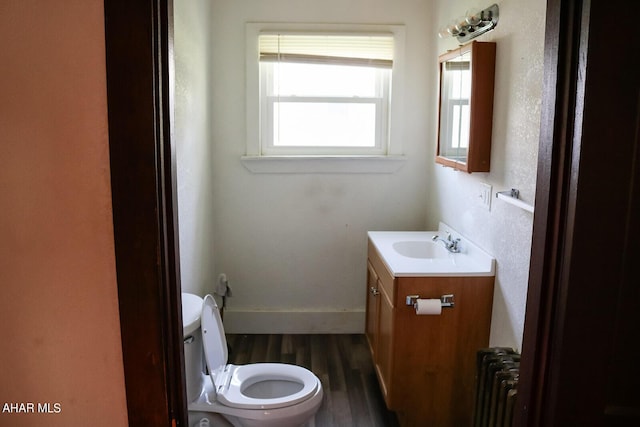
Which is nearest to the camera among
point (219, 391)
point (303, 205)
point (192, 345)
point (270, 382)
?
point (192, 345)

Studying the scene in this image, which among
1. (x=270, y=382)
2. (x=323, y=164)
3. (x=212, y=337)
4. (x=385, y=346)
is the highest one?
(x=323, y=164)

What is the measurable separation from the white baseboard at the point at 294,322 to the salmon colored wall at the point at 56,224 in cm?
255

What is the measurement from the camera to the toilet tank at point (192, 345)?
2.05 meters

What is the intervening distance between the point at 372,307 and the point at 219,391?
1.11 metres

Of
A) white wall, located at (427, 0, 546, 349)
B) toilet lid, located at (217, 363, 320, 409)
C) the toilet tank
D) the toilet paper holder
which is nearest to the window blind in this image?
white wall, located at (427, 0, 546, 349)

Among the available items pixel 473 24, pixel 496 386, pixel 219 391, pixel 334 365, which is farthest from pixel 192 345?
pixel 473 24

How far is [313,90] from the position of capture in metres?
3.40

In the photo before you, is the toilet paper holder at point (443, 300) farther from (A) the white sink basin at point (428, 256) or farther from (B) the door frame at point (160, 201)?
(B) the door frame at point (160, 201)

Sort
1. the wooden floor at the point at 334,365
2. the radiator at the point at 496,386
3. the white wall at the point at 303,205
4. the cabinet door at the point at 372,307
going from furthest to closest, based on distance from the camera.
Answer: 1. the white wall at the point at 303,205
2. the cabinet door at the point at 372,307
3. the wooden floor at the point at 334,365
4. the radiator at the point at 496,386

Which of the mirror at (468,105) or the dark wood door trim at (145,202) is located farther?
the mirror at (468,105)

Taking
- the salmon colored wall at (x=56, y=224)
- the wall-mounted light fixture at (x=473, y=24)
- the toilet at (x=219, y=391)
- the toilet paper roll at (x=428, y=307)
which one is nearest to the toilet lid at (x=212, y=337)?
the toilet at (x=219, y=391)

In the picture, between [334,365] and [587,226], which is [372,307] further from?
[587,226]

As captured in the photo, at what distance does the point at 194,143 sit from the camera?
2.83 m

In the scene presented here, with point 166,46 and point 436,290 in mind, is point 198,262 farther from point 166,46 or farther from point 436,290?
point 166,46
